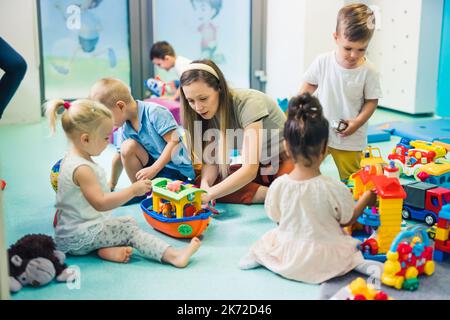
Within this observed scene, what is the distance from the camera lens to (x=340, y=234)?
1.61 meters

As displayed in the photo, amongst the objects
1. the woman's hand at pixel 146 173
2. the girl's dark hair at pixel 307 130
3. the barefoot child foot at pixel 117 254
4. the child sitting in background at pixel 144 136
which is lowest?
the barefoot child foot at pixel 117 254

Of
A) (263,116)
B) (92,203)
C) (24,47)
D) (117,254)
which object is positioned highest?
(24,47)

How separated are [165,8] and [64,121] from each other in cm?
273

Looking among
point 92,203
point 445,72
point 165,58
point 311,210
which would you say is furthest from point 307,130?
point 445,72

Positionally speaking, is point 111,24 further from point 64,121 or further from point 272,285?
point 272,285

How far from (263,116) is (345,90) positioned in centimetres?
45

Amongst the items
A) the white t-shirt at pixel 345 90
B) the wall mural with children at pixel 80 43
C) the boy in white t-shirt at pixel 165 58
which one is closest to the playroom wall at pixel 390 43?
the boy in white t-shirt at pixel 165 58

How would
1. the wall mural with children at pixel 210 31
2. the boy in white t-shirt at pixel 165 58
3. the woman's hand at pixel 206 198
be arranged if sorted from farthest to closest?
the wall mural with children at pixel 210 31
the boy in white t-shirt at pixel 165 58
the woman's hand at pixel 206 198

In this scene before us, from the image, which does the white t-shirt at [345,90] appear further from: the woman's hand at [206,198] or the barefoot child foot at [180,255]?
the barefoot child foot at [180,255]

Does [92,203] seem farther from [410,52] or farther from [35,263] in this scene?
[410,52]

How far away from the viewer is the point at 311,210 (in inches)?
61.2

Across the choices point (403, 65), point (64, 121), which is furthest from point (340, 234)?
point (403, 65)

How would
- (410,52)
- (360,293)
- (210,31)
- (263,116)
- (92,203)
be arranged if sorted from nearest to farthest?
1. (360,293)
2. (92,203)
3. (263,116)
4. (410,52)
5. (210,31)

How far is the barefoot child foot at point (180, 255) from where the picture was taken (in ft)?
5.55
